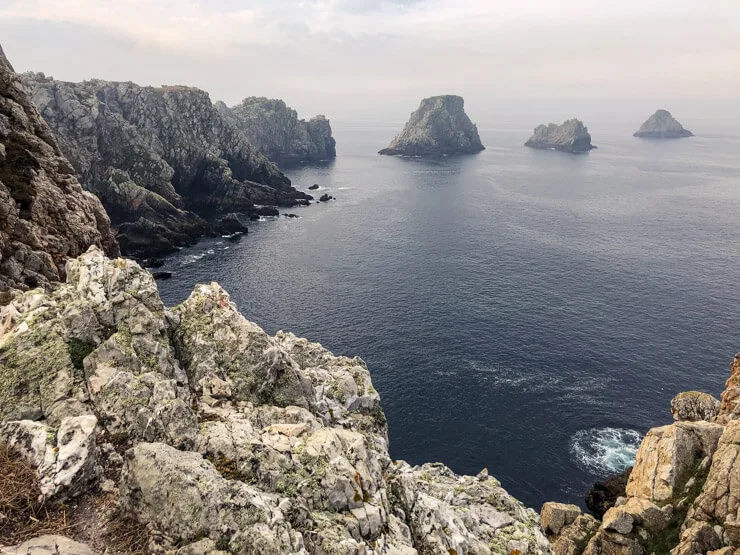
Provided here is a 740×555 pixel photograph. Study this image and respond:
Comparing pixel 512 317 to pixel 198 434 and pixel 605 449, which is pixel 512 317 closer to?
pixel 605 449

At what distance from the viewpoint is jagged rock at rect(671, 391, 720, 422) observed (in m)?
54.5

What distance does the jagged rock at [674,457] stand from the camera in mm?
42344

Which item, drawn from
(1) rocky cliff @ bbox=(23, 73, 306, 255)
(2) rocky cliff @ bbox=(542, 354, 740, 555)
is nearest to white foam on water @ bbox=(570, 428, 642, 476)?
(2) rocky cliff @ bbox=(542, 354, 740, 555)

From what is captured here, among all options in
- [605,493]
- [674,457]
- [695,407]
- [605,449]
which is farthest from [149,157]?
[674,457]

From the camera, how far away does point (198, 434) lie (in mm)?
17875

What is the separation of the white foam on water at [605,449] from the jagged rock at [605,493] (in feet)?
6.78

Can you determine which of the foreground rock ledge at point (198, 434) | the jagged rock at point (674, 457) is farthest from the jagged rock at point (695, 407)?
the foreground rock ledge at point (198, 434)

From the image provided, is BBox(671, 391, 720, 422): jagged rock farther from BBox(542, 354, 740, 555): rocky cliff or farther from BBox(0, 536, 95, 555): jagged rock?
BBox(0, 536, 95, 555): jagged rock

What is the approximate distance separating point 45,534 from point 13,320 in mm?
13434

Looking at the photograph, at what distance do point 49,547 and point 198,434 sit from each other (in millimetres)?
6238

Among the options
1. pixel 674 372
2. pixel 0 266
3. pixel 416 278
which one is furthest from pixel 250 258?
pixel 674 372

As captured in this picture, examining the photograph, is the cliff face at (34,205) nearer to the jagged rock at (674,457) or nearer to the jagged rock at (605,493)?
the jagged rock at (674,457)

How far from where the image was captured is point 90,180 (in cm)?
14512

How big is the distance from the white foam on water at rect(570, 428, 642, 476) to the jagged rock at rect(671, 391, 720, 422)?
885 cm
